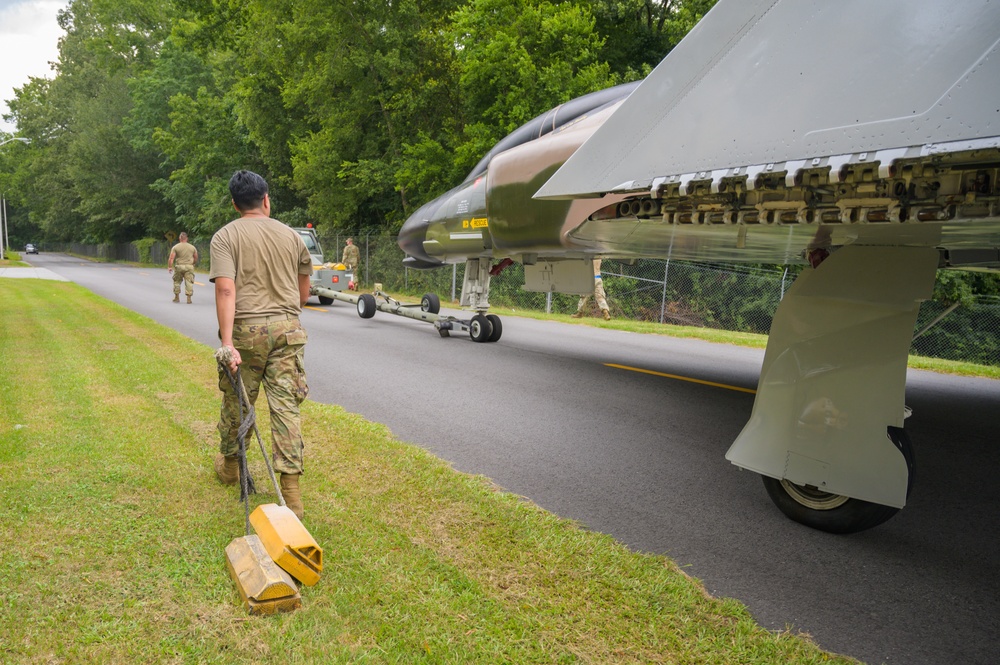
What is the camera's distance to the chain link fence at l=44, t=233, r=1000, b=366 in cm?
1523

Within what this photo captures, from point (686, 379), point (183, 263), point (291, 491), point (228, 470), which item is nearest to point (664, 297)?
point (686, 379)

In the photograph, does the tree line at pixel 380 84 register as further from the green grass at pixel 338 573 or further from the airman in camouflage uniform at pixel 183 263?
the green grass at pixel 338 573

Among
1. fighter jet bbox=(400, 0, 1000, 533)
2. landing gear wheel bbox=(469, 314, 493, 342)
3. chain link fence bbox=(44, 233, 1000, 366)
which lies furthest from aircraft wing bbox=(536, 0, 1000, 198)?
chain link fence bbox=(44, 233, 1000, 366)

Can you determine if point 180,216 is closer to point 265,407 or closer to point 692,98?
point 265,407

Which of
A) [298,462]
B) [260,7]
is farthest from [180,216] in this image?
[298,462]

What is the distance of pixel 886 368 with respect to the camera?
3.88 meters

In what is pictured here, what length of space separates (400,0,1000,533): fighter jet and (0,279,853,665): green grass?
4.09 ft

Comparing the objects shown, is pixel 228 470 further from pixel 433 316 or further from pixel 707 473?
pixel 433 316

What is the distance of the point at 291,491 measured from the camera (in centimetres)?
385

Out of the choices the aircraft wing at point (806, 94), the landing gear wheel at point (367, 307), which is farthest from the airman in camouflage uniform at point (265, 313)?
the landing gear wheel at point (367, 307)

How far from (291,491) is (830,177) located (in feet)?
10.4

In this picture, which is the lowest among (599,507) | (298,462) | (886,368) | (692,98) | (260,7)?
(599,507)

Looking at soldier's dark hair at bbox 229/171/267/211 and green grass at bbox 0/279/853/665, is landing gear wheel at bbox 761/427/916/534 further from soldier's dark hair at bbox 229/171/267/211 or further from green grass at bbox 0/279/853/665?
soldier's dark hair at bbox 229/171/267/211

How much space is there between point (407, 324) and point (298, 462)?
433 inches
